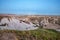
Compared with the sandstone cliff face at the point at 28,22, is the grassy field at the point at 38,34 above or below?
below

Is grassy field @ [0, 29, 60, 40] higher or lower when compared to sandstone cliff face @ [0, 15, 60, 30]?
lower

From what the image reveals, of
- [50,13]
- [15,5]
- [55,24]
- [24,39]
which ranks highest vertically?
[15,5]

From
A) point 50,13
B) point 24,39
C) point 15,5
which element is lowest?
point 24,39

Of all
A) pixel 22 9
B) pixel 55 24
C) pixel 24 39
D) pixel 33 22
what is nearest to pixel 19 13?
pixel 22 9

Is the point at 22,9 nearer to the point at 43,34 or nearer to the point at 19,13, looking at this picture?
the point at 19,13

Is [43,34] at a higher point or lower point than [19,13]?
lower

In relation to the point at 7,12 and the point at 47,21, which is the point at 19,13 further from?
the point at 47,21

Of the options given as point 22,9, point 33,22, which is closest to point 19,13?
point 22,9

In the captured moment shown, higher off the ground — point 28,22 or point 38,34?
point 28,22

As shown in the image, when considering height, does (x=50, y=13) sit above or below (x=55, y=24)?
above
